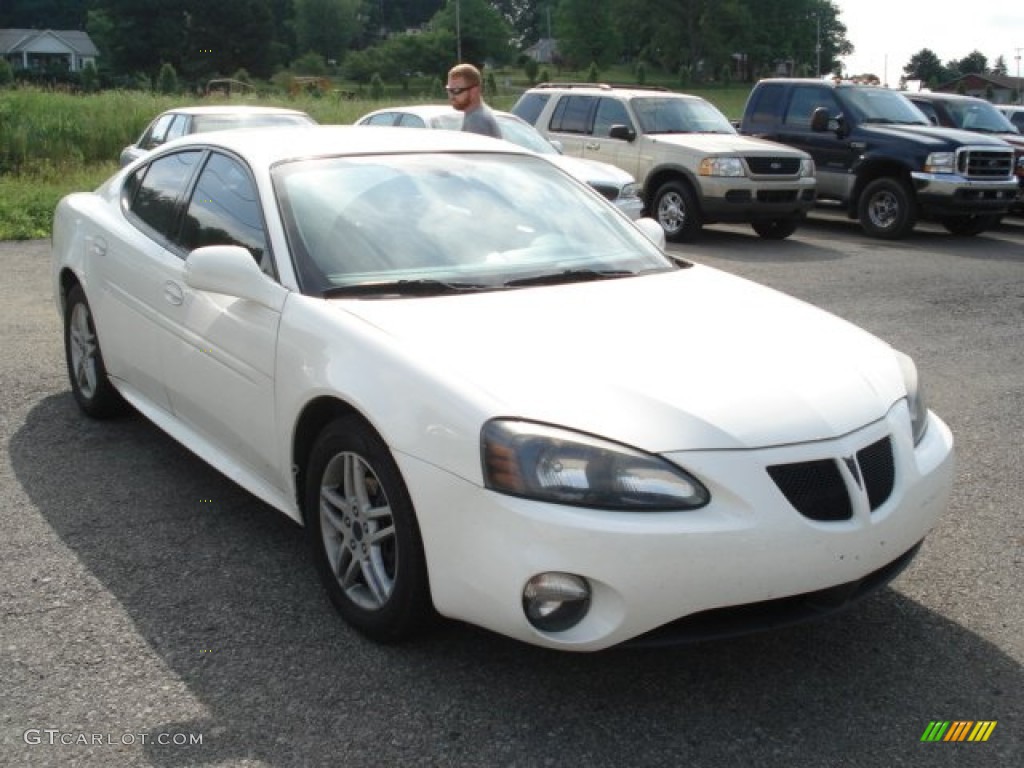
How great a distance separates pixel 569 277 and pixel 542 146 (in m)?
8.90

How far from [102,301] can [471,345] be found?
2.72m

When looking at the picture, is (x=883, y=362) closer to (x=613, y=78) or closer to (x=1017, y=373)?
(x=1017, y=373)

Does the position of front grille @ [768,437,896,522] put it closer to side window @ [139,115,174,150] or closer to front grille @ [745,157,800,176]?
front grille @ [745,157,800,176]

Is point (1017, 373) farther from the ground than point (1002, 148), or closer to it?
closer to it

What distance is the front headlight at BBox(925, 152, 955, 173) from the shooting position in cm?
1489

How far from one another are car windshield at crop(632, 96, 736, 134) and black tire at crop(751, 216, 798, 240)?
1305 mm

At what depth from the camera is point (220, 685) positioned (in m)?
3.34

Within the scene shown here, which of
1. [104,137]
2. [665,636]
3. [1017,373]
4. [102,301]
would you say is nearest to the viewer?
[665,636]

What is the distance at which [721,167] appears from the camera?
1438 cm

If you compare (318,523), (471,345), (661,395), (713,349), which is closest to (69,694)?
(318,523)

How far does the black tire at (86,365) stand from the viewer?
5762 mm

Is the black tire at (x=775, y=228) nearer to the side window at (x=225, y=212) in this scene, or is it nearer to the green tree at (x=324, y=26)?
the side window at (x=225, y=212)

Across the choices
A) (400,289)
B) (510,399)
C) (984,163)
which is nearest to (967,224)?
(984,163)

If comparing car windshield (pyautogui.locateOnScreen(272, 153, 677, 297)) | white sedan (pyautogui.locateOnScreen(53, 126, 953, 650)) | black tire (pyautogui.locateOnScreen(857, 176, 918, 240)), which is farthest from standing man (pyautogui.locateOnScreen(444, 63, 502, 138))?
black tire (pyautogui.locateOnScreen(857, 176, 918, 240))
